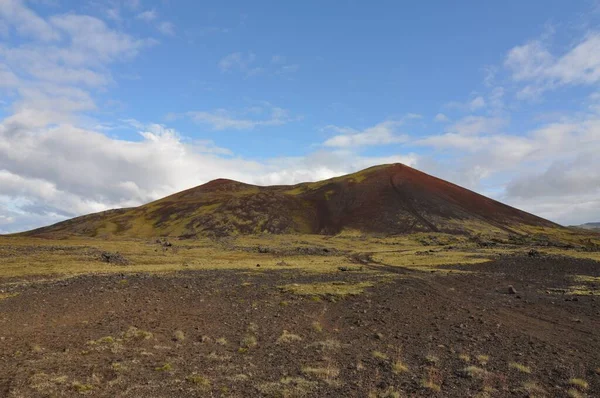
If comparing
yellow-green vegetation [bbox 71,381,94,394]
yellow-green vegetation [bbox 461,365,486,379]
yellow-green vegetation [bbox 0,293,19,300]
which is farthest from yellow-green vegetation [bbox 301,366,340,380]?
yellow-green vegetation [bbox 0,293,19,300]

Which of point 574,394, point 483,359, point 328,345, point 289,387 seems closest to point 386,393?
point 289,387

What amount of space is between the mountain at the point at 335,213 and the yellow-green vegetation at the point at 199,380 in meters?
115

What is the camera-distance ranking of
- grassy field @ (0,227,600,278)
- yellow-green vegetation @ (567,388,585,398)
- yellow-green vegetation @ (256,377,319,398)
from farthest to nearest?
grassy field @ (0,227,600,278) → yellow-green vegetation @ (256,377,319,398) → yellow-green vegetation @ (567,388,585,398)

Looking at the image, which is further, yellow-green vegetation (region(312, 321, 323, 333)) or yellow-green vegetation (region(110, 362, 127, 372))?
yellow-green vegetation (region(312, 321, 323, 333))

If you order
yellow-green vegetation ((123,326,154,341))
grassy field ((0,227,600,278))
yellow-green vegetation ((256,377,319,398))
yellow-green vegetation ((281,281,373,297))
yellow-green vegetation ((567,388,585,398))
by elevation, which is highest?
grassy field ((0,227,600,278))

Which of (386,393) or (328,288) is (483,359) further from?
(328,288)

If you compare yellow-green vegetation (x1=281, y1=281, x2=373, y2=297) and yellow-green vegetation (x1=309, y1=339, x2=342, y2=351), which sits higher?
yellow-green vegetation (x1=281, y1=281, x2=373, y2=297)

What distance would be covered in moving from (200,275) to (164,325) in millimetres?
19192

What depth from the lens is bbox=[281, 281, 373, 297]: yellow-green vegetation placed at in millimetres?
30859

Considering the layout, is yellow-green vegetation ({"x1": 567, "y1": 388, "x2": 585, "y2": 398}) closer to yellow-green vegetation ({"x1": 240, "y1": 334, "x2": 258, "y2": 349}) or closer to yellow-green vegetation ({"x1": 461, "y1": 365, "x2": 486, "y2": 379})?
yellow-green vegetation ({"x1": 461, "y1": 365, "x2": 486, "y2": 379})

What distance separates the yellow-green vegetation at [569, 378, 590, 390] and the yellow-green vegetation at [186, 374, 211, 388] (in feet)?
41.4

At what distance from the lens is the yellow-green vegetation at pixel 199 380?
45.8 feet

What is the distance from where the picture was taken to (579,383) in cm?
1412

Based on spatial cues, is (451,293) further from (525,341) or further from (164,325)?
(164,325)
